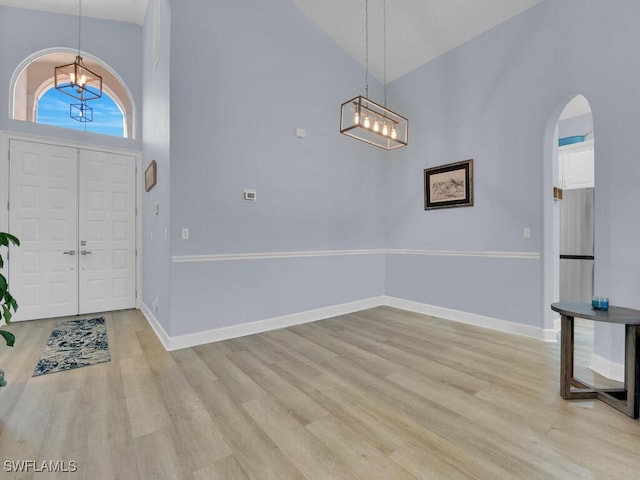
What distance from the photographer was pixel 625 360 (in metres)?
1.96

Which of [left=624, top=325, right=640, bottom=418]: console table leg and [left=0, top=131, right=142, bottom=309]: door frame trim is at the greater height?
[left=0, top=131, right=142, bottom=309]: door frame trim

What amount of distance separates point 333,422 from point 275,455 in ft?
1.39

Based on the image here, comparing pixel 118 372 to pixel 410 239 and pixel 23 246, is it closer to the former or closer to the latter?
pixel 23 246

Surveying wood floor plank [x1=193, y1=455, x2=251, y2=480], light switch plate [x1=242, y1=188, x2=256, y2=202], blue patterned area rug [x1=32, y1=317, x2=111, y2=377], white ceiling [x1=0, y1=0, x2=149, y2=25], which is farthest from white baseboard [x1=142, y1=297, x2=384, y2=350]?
white ceiling [x1=0, y1=0, x2=149, y2=25]

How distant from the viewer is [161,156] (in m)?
3.44

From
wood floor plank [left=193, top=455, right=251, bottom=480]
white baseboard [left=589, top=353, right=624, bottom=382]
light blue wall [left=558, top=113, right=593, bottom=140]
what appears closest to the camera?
wood floor plank [left=193, top=455, right=251, bottom=480]

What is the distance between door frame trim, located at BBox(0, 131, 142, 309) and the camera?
3879 millimetres

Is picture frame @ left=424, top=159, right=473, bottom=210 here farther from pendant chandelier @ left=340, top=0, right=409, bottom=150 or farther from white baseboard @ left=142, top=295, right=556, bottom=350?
white baseboard @ left=142, top=295, right=556, bottom=350

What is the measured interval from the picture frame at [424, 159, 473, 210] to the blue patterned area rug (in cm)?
429

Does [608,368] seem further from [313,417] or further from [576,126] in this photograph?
[576,126]

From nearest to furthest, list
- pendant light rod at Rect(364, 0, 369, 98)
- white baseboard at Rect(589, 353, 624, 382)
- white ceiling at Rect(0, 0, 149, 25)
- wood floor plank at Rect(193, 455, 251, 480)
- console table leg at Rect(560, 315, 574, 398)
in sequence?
wood floor plank at Rect(193, 455, 251, 480), console table leg at Rect(560, 315, 574, 398), white baseboard at Rect(589, 353, 624, 382), pendant light rod at Rect(364, 0, 369, 98), white ceiling at Rect(0, 0, 149, 25)

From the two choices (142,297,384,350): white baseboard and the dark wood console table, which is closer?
the dark wood console table

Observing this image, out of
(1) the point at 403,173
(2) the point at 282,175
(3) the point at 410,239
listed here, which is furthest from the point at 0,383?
(1) the point at 403,173

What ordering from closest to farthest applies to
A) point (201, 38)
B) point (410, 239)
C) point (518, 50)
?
point (201, 38) < point (518, 50) < point (410, 239)
